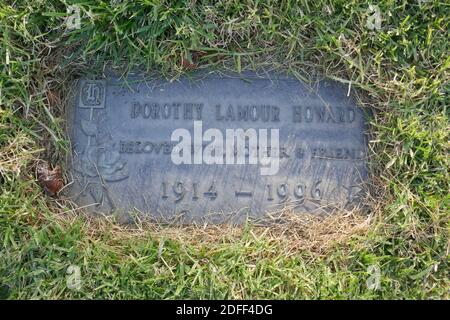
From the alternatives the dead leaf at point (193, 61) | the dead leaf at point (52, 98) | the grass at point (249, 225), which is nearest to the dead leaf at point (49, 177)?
the grass at point (249, 225)

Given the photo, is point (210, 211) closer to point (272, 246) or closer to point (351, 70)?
point (272, 246)

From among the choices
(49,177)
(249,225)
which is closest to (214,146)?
(249,225)

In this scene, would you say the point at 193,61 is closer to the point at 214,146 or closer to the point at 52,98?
the point at 214,146

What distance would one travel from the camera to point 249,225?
2.18m

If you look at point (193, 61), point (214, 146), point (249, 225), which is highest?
point (193, 61)

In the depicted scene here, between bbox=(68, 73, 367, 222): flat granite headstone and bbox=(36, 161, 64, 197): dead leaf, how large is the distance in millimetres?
58

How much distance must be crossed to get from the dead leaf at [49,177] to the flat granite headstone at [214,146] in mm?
58

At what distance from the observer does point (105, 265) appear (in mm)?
2066

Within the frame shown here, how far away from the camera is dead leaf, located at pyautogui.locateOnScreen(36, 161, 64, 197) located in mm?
2145

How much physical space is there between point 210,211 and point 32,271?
75 centimetres

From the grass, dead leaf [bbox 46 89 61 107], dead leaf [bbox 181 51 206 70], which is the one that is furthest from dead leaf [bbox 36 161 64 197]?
dead leaf [bbox 181 51 206 70]

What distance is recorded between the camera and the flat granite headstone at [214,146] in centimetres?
219

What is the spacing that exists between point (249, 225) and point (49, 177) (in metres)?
0.86

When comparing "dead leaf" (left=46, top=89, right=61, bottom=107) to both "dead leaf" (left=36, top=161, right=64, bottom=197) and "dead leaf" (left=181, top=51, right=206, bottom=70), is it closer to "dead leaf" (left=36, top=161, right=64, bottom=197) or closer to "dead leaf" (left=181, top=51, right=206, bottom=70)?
"dead leaf" (left=36, top=161, right=64, bottom=197)
